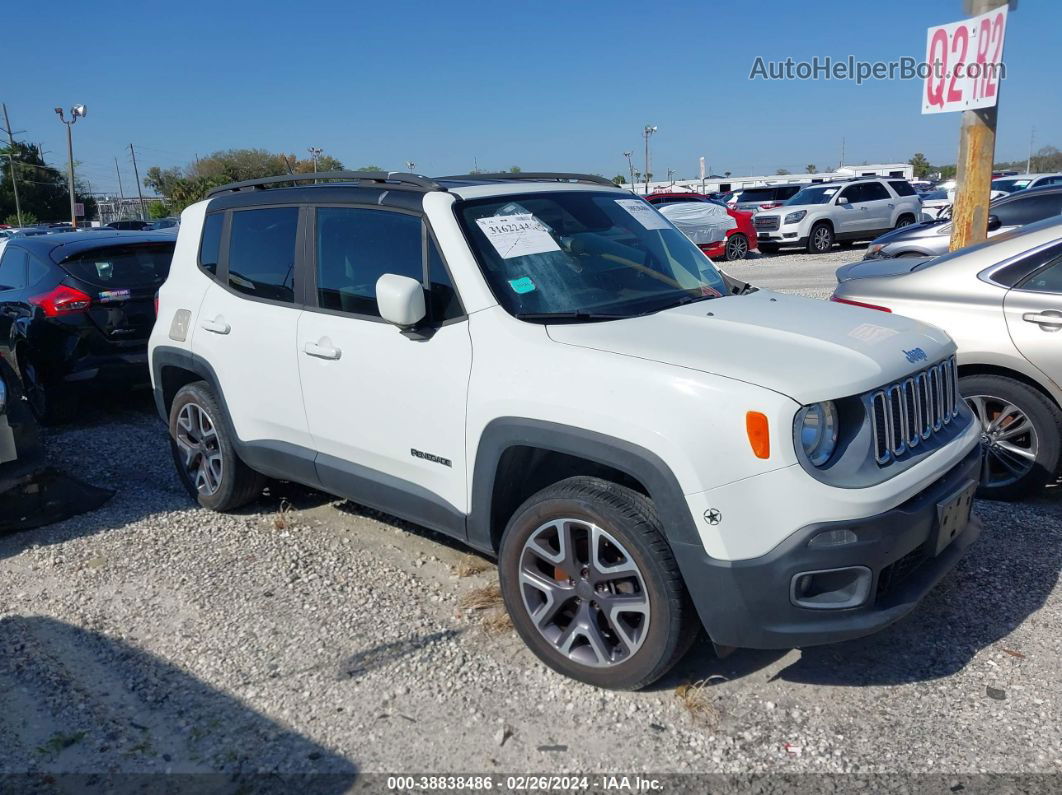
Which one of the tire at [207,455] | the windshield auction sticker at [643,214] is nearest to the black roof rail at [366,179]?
the windshield auction sticker at [643,214]

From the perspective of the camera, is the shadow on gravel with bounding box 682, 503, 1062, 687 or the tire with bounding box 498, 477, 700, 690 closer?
the tire with bounding box 498, 477, 700, 690

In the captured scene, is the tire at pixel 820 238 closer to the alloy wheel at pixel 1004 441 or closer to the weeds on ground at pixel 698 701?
the alloy wheel at pixel 1004 441

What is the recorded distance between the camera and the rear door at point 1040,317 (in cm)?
475

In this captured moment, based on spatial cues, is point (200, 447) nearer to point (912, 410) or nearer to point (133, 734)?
point (133, 734)

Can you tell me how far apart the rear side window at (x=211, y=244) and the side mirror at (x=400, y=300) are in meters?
1.89

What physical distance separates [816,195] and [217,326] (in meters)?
20.6

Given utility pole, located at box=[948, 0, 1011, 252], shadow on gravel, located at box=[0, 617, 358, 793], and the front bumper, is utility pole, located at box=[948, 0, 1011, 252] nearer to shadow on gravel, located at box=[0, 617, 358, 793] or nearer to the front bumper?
A: the front bumper

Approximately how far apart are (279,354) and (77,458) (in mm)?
3095

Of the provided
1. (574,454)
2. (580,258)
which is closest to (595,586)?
(574,454)

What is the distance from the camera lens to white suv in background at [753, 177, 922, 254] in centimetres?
2197

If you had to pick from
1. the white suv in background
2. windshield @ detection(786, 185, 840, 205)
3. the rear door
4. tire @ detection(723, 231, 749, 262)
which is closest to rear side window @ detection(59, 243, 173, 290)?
the rear door

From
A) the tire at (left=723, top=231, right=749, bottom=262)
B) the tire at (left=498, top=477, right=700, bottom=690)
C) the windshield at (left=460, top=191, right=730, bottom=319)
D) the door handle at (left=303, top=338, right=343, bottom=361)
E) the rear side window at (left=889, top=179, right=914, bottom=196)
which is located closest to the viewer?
the tire at (left=498, top=477, right=700, bottom=690)

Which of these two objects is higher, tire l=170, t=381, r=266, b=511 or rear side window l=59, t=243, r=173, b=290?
rear side window l=59, t=243, r=173, b=290

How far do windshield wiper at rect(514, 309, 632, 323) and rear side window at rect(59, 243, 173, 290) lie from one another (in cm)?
507
